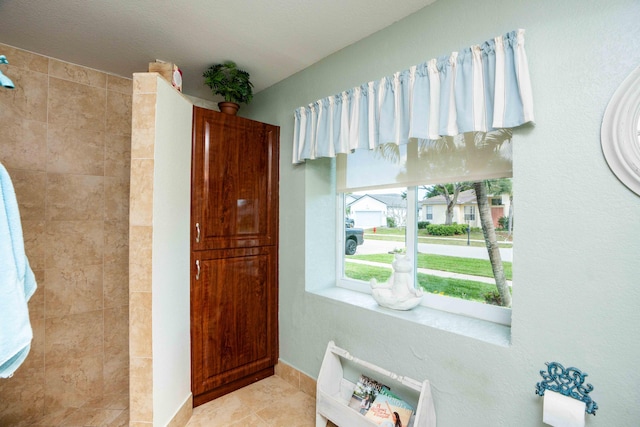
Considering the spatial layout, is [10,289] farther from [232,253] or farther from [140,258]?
[232,253]

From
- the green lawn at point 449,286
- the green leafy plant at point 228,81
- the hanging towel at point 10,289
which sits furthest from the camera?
the green leafy plant at point 228,81

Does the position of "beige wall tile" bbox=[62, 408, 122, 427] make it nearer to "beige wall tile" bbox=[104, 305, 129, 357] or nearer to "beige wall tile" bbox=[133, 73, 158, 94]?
"beige wall tile" bbox=[104, 305, 129, 357]

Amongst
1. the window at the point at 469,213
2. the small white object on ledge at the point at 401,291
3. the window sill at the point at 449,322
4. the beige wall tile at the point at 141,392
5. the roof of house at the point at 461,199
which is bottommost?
the beige wall tile at the point at 141,392

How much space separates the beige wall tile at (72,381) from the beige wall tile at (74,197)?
3.24 feet

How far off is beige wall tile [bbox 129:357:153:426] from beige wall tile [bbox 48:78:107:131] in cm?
171

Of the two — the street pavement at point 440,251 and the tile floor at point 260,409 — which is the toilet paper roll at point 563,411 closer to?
the street pavement at point 440,251

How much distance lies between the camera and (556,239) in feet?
3.94

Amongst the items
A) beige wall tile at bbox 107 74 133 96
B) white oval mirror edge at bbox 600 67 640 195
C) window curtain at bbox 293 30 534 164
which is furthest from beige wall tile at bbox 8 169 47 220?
white oval mirror edge at bbox 600 67 640 195

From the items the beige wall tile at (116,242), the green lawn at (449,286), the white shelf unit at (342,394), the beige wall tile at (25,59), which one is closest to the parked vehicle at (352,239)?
the green lawn at (449,286)

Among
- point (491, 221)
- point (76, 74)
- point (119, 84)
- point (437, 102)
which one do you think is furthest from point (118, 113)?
point (491, 221)

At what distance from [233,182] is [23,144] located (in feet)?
4.43

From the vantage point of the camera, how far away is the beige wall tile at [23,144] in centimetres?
191

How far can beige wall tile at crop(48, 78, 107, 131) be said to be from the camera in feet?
6.82

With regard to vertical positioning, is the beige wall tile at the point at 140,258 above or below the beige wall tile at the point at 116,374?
above
